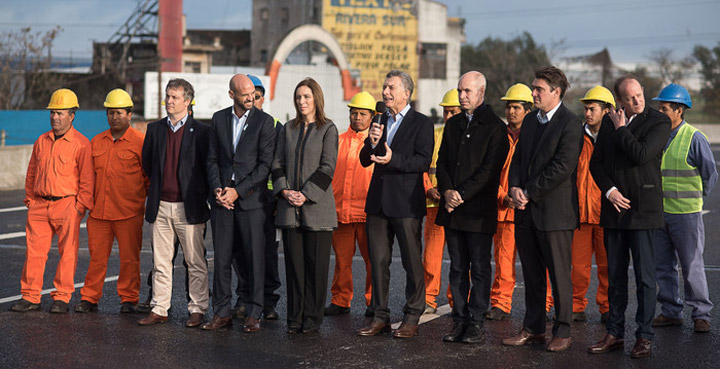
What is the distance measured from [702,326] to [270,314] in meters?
3.68

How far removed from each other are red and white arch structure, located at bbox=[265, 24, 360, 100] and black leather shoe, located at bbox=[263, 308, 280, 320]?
37.3 metres

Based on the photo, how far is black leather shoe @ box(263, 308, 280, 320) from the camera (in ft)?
25.5

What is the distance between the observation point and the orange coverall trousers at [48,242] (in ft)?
26.0

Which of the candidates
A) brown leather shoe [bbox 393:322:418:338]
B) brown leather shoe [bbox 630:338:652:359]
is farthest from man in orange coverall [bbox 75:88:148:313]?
brown leather shoe [bbox 630:338:652:359]

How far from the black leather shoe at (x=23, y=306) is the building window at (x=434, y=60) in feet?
227

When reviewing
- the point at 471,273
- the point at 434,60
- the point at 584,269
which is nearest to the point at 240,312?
the point at 471,273

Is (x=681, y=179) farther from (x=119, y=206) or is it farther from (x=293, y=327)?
(x=119, y=206)

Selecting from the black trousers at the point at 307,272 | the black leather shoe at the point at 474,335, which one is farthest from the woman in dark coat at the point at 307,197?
the black leather shoe at the point at 474,335

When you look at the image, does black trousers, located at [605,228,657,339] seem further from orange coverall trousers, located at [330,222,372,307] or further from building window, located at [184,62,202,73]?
building window, located at [184,62,202,73]

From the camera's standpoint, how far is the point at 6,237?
41.4 ft

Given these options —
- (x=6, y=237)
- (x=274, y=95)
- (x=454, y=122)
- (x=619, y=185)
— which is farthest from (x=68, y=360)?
(x=274, y=95)

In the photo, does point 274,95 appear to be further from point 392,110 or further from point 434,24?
point 392,110

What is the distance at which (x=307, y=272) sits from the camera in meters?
7.46

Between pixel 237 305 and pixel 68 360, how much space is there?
76.6 inches
